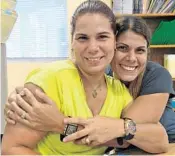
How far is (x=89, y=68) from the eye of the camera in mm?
1241

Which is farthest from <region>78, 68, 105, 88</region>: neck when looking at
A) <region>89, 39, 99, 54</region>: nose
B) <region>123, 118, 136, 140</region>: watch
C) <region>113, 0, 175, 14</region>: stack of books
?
<region>113, 0, 175, 14</region>: stack of books

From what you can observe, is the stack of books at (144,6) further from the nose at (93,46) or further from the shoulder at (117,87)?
the nose at (93,46)

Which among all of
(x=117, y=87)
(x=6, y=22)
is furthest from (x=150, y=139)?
(x=6, y=22)

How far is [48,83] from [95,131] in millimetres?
248

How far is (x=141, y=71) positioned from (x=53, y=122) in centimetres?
57

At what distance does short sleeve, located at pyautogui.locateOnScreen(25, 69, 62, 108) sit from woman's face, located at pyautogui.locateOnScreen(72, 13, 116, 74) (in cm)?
15

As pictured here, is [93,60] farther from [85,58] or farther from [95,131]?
[95,131]

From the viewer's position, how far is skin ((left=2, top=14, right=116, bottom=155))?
1093 mm

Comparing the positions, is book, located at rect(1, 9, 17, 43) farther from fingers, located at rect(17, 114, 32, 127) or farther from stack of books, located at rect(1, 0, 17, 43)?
fingers, located at rect(17, 114, 32, 127)

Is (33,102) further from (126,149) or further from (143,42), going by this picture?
(143,42)

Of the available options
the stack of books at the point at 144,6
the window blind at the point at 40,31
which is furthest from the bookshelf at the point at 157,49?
the window blind at the point at 40,31

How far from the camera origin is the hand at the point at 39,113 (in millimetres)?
1097

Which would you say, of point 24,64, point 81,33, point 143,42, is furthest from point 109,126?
point 24,64

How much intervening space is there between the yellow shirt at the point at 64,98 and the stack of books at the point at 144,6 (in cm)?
194
